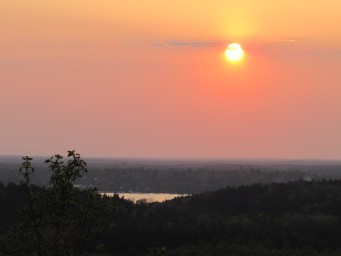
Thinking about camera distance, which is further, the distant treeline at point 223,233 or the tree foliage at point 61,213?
the distant treeline at point 223,233

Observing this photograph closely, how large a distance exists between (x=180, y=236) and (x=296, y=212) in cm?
4653

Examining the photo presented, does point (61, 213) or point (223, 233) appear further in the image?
point (223, 233)

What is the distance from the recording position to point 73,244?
87.2ft

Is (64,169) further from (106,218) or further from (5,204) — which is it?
(5,204)

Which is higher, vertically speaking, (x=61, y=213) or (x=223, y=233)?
(x=61, y=213)

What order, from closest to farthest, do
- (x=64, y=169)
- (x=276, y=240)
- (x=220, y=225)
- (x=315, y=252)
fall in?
(x=64, y=169), (x=315, y=252), (x=276, y=240), (x=220, y=225)

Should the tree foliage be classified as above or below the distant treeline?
above

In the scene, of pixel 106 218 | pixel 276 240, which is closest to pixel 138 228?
pixel 276 240

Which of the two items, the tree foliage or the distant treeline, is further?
the distant treeline

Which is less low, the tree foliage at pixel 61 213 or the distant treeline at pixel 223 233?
the tree foliage at pixel 61 213

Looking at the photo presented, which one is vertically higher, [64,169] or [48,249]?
[64,169]

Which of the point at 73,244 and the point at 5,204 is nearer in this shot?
the point at 73,244

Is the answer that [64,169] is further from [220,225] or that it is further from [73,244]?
[220,225]

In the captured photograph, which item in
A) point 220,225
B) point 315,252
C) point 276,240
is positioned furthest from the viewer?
point 220,225
